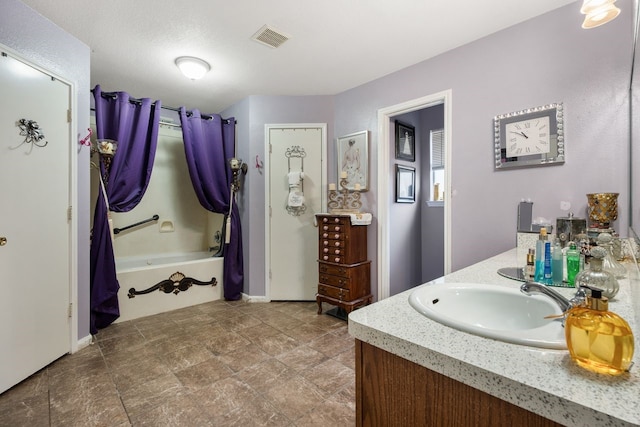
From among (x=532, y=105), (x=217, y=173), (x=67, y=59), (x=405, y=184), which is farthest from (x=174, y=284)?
(x=532, y=105)

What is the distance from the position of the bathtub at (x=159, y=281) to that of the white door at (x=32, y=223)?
721mm

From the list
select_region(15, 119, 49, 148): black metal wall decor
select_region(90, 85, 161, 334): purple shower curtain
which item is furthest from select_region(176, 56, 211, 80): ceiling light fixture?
select_region(15, 119, 49, 148): black metal wall decor

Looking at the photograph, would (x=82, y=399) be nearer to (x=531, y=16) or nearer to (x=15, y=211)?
(x=15, y=211)

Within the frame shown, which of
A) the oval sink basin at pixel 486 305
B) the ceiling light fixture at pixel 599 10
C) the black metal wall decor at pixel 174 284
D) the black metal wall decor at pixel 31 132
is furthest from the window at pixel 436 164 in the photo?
the black metal wall decor at pixel 31 132

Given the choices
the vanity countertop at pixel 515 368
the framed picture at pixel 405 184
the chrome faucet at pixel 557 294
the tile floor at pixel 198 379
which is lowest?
the tile floor at pixel 198 379

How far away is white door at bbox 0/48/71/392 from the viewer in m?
1.76

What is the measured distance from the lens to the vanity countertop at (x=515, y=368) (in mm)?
411

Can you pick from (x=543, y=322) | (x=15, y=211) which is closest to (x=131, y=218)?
(x=15, y=211)

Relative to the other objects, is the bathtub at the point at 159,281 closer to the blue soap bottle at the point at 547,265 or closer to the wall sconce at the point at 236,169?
the wall sconce at the point at 236,169

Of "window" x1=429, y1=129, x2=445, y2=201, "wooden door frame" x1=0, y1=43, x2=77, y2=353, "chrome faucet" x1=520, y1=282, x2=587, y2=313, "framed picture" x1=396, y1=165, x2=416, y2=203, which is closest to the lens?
"chrome faucet" x1=520, y1=282, x2=587, y2=313

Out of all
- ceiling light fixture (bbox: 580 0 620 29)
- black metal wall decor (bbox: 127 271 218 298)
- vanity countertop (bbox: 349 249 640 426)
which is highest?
ceiling light fixture (bbox: 580 0 620 29)

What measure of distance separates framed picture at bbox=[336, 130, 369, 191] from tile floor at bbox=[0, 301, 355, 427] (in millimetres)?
1497

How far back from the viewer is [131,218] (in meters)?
3.80

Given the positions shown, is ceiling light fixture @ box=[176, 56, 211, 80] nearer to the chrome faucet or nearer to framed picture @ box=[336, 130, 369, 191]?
framed picture @ box=[336, 130, 369, 191]
